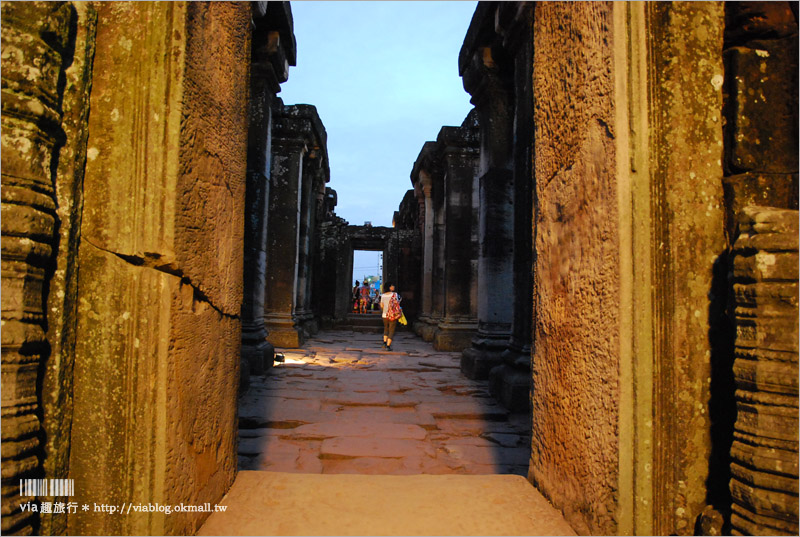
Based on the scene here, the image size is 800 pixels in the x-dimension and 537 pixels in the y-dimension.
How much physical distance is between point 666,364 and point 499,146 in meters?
5.45

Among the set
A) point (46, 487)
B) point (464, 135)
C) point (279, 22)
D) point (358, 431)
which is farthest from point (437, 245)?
point (46, 487)

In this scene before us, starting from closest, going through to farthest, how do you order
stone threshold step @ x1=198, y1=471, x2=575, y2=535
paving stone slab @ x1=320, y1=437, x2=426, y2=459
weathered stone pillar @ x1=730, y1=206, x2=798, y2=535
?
weathered stone pillar @ x1=730, y1=206, x2=798, y2=535 → stone threshold step @ x1=198, y1=471, x2=575, y2=535 → paving stone slab @ x1=320, y1=437, x2=426, y2=459

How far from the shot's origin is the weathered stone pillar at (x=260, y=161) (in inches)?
235

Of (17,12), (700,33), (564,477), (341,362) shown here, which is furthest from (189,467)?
(341,362)

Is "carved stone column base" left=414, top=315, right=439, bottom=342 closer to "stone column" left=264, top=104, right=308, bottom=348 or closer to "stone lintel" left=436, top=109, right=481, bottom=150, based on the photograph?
"stone column" left=264, top=104, right=308, bottom=348

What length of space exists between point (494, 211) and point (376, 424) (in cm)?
365

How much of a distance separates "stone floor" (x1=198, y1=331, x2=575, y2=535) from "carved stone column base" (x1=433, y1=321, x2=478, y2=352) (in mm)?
1982

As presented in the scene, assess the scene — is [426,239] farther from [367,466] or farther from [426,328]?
[367,466]

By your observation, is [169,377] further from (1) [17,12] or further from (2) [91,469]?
(1) [17,12]

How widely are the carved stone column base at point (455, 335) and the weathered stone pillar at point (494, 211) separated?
2.66m

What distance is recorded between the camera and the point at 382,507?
192cm

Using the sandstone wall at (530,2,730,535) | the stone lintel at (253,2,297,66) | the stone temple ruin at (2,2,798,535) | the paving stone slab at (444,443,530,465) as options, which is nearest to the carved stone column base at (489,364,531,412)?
the paving stone slab at (444,443,530,465)

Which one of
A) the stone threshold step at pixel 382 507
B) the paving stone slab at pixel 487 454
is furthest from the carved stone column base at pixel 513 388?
the stone threshold step at pixel 382 507

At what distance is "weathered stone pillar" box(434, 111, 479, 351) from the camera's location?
373 inches
